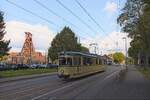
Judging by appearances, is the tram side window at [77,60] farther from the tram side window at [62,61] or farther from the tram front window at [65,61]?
the tram side window at [62,61]

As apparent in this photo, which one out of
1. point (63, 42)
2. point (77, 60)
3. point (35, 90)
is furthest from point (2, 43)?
point (35, 90)

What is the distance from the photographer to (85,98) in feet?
69.9

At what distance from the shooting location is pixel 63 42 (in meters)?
131

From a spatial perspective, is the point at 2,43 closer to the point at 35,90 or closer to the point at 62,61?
the point at 62,61

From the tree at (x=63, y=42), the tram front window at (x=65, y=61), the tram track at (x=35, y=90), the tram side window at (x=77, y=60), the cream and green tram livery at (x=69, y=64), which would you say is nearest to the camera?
the tram track at (x=35, y=90)

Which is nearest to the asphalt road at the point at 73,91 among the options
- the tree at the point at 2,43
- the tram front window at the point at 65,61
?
the tram front window at the point at 65,61

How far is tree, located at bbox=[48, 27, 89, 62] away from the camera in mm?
129587

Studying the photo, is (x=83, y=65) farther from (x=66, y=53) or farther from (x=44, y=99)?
(x=44, y=99)

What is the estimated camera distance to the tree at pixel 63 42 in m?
130

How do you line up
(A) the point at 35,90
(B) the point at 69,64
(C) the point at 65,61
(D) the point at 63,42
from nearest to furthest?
(A) the point at 35,90 → (B) the point at 69,64 → (C) the point at 65,61 → (D) the point at 63,42

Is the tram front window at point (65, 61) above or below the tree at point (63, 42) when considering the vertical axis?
below

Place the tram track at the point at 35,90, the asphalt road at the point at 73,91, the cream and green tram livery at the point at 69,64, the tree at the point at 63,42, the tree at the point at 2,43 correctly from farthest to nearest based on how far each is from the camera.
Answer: the tree at the point at 63,42 → the tree at the point at 2,43 → the cream and green tram livery at the point at 69,64 → the tram track at the point at 35,90 → the asphalt road at the point at 73,91

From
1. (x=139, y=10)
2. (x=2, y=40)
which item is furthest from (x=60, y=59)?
(x=2, y=40)

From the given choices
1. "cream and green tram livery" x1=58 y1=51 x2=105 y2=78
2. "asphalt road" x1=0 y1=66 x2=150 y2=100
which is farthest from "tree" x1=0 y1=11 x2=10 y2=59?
"asphalt road" x1=0 y1=66 x2=150 y2=100
